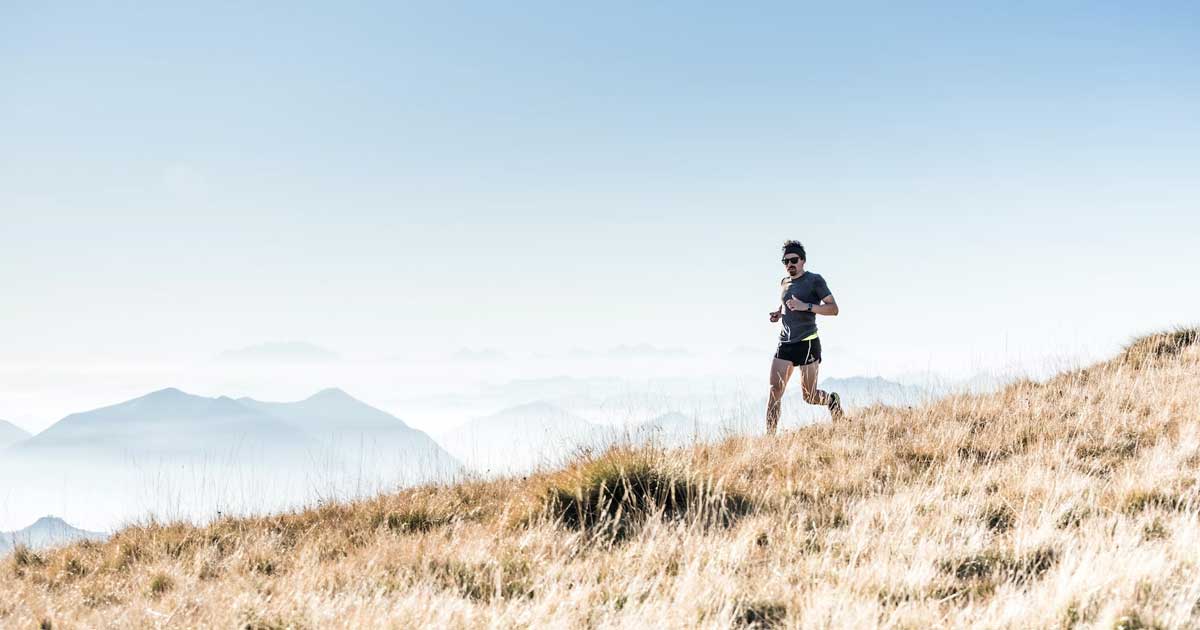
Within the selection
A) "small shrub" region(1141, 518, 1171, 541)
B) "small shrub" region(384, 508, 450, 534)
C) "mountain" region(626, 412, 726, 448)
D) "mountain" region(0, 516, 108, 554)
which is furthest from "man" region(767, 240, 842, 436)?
"mountain" region(0, 516, 108, 554)

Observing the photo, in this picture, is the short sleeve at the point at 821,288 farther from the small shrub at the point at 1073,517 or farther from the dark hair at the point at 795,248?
the small shrub at the point at 1073,517

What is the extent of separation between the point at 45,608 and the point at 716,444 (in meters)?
6.04

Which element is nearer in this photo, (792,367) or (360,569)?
(360,569)

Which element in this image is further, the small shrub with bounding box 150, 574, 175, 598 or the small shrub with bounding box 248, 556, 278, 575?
the small shrub with bounding box 248, 556, 278, 575

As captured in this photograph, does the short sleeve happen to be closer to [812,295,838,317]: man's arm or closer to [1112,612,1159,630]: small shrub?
[812,295,838,317]: man's arm

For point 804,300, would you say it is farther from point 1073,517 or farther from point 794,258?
point 1073,517

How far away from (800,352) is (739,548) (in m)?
4.85

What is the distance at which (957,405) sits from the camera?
9.43 m

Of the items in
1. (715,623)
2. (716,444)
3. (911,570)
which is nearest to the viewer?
(715,623)

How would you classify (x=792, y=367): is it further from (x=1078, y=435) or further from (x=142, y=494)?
(x=142, y=494)

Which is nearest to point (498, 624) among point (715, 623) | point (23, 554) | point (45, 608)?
point (715, 623)

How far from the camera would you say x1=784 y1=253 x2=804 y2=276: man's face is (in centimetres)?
894

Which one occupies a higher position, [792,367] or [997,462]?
[792,367]

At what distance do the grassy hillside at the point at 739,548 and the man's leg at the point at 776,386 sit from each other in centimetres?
106
